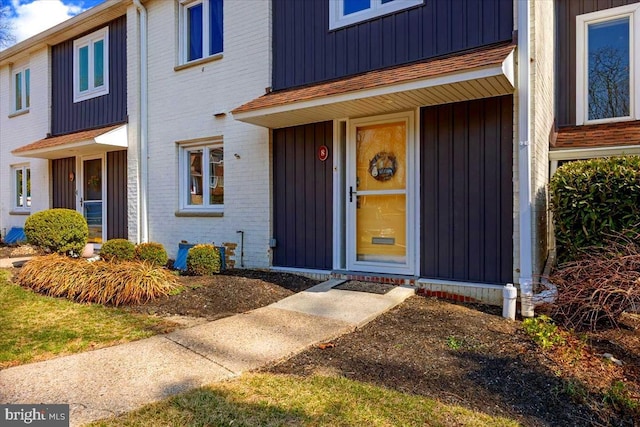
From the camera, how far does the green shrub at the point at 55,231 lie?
7.61 meters

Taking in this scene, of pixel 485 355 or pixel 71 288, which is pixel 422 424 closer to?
pixel 485 355

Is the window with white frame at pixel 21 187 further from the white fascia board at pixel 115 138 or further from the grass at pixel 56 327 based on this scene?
the grass at pixel 56 327

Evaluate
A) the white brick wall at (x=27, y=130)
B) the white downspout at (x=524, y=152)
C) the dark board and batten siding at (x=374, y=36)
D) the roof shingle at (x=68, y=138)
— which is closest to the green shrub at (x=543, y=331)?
the white downspout at (x=524, y=152)

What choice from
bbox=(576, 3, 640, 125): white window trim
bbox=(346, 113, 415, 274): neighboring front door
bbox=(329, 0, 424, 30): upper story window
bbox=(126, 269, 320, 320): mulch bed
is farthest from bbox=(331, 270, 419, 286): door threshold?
bbox=(576, 3, 640, 125): white window trim

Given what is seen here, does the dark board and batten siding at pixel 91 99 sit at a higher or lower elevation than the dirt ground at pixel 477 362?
higher

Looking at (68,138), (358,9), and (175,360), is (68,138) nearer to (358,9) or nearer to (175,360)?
(358,9)

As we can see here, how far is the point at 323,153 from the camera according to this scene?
6.77 metres

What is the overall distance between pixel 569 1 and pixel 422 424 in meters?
8.26

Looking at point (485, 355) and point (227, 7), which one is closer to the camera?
point (485, 355)

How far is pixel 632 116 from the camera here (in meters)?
7.37

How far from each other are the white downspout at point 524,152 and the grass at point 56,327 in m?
4.23

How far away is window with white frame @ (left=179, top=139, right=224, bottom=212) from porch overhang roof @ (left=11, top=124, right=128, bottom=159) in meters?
1.59

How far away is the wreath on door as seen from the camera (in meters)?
6.34

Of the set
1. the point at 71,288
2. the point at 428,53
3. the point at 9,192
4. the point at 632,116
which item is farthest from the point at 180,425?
the point at 9,192
